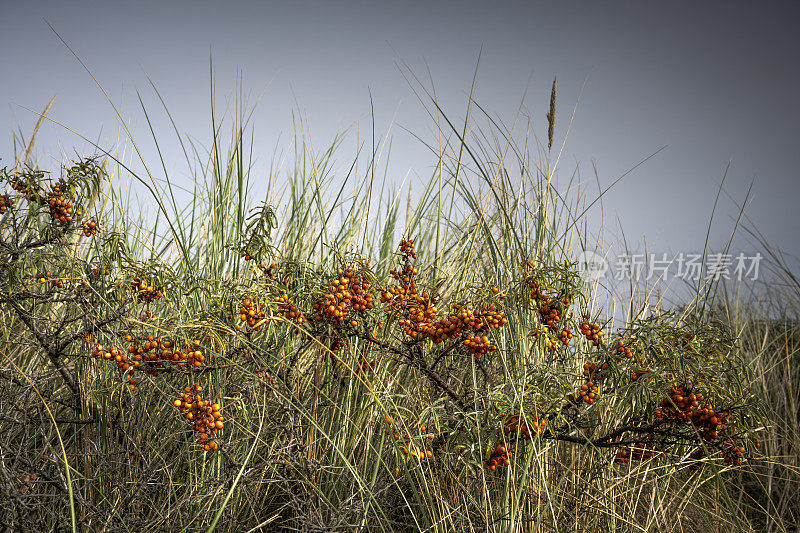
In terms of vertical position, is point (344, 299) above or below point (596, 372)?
above

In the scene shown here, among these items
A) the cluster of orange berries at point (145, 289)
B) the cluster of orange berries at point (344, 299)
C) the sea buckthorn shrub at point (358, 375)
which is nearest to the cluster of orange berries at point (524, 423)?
the sea buckthorn shrub at point (358, 375)

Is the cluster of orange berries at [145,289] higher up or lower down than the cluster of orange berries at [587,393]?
higher up

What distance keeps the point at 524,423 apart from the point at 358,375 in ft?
1.60

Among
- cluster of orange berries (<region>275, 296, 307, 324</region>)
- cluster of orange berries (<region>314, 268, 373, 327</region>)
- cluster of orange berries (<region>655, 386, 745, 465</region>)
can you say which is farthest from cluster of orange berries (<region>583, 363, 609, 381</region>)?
cluster of orange berries (<region>275, 296, 307, 324</region>)

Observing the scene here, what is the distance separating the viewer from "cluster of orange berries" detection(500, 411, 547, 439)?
1.35 metres

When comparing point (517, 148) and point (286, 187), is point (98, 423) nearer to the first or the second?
point (286, 187)

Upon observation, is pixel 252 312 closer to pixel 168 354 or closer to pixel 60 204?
pixel 168 354

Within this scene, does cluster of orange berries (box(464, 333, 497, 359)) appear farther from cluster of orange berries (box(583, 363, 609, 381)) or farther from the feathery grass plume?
the feathery grass plume

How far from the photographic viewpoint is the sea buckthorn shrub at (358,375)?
54.3 inches

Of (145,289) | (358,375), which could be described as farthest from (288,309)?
(145,289)

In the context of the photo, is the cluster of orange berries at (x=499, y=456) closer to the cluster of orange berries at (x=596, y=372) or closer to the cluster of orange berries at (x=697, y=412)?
the cluster of orange berries at (x=596, y=372)

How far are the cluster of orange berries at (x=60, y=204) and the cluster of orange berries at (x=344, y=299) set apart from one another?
2.54 feet

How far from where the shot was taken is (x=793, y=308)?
12.8 feet

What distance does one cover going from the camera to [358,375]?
1.56 metres
